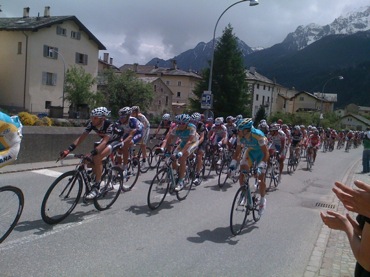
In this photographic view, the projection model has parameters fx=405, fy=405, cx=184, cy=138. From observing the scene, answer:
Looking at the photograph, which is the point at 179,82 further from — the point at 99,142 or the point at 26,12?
the point at 99,142

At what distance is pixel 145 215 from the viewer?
7.44m

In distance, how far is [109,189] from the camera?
7.73 meters

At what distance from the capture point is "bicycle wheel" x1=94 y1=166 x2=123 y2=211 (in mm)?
7367

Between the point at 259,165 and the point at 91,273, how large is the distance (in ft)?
13.0

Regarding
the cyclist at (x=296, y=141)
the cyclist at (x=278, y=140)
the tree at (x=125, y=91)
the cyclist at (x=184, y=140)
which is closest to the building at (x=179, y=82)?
the tree at (x=125, y=91)

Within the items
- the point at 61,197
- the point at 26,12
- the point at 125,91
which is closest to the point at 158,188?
the point at 61,197

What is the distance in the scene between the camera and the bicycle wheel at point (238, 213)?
6796mm

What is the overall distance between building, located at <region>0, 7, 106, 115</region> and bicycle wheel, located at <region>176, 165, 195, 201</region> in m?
36.8

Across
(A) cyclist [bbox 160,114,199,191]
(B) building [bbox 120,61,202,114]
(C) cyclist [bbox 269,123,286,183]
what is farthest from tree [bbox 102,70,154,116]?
(A) cyclist [bbox 160,114,199,191]

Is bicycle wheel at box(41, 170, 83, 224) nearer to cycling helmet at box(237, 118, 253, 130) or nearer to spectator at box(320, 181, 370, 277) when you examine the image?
cycling helmet at box(237, 118, 253, 130)

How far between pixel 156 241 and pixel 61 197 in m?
1.67

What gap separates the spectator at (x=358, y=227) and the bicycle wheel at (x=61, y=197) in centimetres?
444

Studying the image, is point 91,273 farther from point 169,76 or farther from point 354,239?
point 169,76

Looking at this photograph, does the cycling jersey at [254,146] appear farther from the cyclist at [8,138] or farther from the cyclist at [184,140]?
the cyclist at [8,138]
